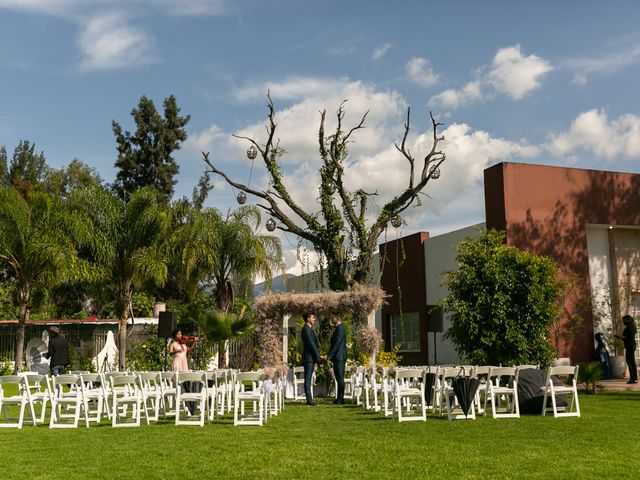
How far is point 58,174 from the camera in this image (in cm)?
4278

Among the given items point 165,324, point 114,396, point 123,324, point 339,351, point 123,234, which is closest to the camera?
point 114,396

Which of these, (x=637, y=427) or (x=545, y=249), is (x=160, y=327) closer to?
(x=545, y=249)

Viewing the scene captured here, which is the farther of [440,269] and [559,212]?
[440,269]

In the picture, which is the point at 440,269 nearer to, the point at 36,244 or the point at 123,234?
the point at 123,234

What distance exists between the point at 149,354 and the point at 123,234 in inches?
160

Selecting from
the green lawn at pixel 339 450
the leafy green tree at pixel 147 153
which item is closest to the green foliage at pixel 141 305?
the leafy green tree at pixel 147 153

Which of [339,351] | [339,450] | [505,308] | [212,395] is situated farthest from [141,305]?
[339,450]

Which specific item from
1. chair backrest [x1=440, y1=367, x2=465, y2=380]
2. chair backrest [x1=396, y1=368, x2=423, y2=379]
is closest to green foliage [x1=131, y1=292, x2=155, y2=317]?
chair backrest [x1=440, y1=367, x2=465, y2=380]

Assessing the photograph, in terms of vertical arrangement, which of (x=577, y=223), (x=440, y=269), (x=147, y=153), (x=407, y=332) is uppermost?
(x=147, y=153)

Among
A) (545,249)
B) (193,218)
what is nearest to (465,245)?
(545,249)

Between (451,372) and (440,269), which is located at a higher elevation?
(440,269)

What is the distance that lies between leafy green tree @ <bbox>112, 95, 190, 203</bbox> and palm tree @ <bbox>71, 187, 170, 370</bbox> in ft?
52.0

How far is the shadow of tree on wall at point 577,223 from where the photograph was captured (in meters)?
20.7

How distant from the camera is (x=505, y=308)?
1747 centimetres
